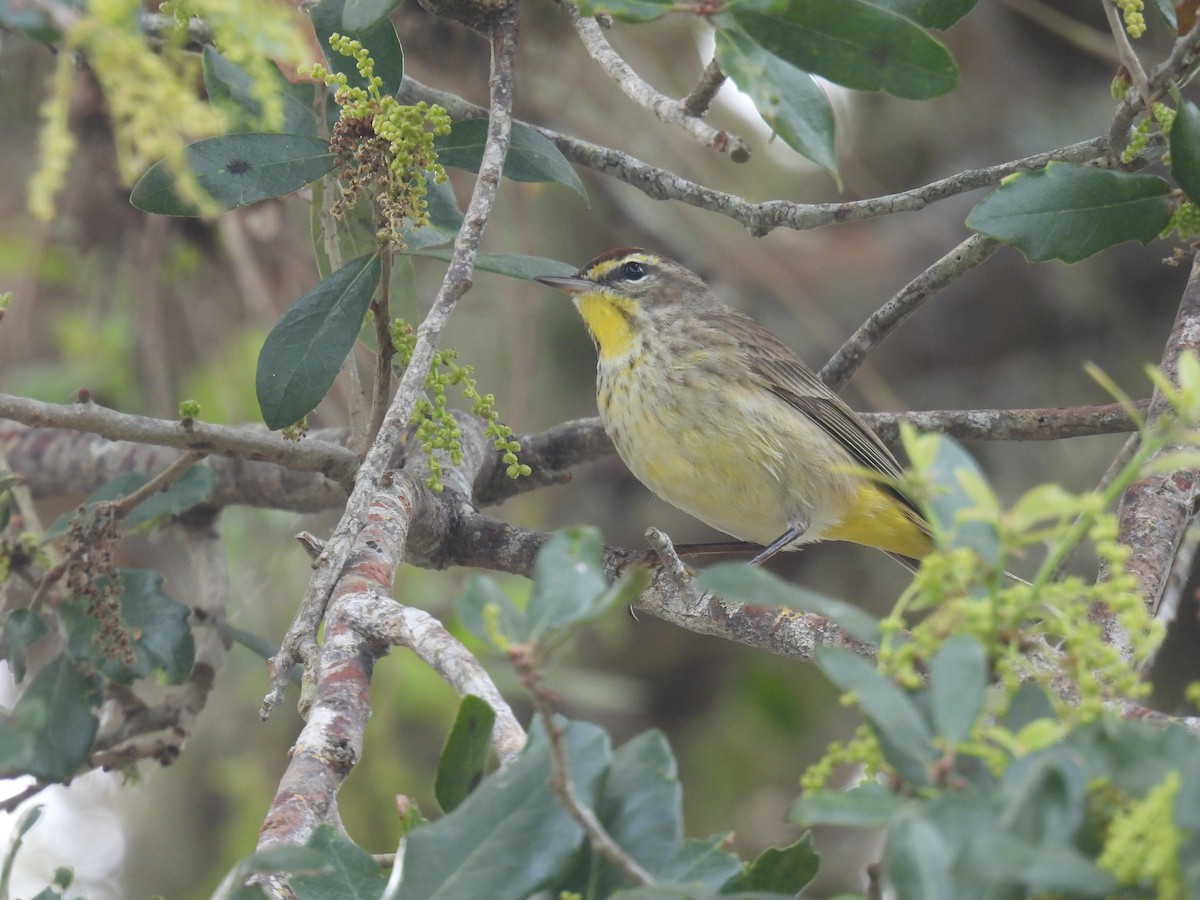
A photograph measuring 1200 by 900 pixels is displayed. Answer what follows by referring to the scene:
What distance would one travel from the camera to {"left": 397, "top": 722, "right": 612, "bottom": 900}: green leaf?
1434 mm

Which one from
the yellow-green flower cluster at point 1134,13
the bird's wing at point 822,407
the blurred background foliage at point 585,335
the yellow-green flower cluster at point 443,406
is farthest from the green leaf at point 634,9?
the blurred background foliage at point 585,335

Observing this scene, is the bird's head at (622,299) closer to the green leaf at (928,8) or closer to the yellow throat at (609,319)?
the yellow throat at (609,319)

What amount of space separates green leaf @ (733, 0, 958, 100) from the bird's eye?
8.46ft

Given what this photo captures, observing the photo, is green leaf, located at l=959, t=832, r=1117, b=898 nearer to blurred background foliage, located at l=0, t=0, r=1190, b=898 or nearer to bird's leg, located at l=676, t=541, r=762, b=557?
bird's leg, located at l=676, t=541, r=762, b=557

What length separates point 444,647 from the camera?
1924 millimetres

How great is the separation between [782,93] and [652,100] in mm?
553

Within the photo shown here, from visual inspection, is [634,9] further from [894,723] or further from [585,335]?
[585,335]

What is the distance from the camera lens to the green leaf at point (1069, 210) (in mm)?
2539

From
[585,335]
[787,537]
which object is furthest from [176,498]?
[585,335]

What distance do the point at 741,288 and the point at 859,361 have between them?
3324 mm

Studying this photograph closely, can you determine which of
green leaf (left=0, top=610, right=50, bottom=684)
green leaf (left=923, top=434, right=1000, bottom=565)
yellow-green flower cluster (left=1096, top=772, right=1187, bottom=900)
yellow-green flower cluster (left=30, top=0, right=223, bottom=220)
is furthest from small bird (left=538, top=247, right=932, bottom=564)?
yellow-green flower cluster (left=1096, top=772, right=1187, bottom=900)

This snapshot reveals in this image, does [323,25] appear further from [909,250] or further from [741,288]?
[909,250]

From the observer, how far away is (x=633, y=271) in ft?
15.5

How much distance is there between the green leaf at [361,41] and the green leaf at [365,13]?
0.37m
